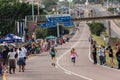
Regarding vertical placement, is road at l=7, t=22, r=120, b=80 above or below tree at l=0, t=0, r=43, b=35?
above

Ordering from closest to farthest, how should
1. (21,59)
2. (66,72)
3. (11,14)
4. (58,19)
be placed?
(66,72), (21,59), (58,19), (11,14)

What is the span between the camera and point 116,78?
25.4 meters

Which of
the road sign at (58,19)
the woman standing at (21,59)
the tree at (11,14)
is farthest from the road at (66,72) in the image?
the tree at (11,14)

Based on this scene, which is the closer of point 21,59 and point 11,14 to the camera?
point 21,59

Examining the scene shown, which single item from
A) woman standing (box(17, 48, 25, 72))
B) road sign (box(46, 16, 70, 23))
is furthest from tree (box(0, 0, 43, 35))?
woman standing (box(17, 48, 25, 72))

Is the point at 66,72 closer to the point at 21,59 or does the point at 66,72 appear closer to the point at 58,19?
the point at 21,59

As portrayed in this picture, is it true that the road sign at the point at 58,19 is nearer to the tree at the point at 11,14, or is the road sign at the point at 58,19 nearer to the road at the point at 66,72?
the tree at the point at 11,14

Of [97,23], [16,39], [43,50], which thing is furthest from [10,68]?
[97,23]

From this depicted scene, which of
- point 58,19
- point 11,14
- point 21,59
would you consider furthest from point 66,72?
point 11,14

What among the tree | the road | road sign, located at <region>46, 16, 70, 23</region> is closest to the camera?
the road

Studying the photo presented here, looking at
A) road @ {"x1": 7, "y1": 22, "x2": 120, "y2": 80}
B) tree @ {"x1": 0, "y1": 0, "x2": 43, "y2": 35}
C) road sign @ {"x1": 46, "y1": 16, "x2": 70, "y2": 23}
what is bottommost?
tree @ {"x1": 0, "y1": 0, "x2": 43, "y2": 35}

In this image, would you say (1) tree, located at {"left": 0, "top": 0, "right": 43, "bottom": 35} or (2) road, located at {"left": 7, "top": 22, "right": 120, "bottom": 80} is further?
(1) tree, located at {"left": 0, "top": 0, "right": 43, "bottom": 35}

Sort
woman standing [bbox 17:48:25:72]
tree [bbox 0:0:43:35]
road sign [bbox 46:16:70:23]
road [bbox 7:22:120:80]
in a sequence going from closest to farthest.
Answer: road [bbox 7:22:120:80] → woman standing [bbox 17:48:25:72] → road sign [bbox 46:16:70:23] → tree [bbox 0:0:43:35]

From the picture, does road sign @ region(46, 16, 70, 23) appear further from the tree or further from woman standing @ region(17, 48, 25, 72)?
woman standing @ region(17, 48, 25, 72)
